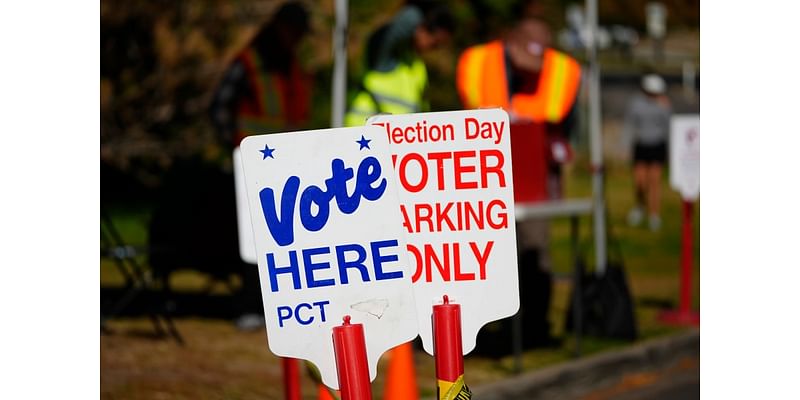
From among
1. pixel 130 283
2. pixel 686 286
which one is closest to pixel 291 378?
pixel 130 283

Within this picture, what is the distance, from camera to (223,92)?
861 centimetres

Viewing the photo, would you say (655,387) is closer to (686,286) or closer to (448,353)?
(686,286)

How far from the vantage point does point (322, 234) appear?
3.83m

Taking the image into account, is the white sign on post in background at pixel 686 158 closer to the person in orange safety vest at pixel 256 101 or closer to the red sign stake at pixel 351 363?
the person in orange safety vest at pixel 256 101

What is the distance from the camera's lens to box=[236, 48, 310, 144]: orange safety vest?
862cm

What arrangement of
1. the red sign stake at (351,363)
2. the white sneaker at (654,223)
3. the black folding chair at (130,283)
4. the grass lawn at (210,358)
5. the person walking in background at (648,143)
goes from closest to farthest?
1. the red sign stake at (351,363)
2. the grass lawn at (210,358)
3. the black folding chair at (130,283)
4. the person walking in background at (648,143)
5. the white sneaker at (654,223)

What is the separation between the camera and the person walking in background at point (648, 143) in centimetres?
1459

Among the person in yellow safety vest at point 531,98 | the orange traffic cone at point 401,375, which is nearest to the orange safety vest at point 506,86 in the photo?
the person in yellow safety vest at point 531,98

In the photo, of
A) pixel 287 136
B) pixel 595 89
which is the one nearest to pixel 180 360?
pixel 595 89

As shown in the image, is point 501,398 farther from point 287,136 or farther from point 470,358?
point 287,136

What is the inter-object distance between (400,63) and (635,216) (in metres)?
7.52

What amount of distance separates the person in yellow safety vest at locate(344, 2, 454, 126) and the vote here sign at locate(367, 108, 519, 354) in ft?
11.4

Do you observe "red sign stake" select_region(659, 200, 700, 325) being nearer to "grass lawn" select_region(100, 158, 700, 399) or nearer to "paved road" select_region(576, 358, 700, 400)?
"grass lawn" select_region(100, 158, 700, 399)

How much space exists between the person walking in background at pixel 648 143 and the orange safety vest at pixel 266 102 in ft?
21.2
